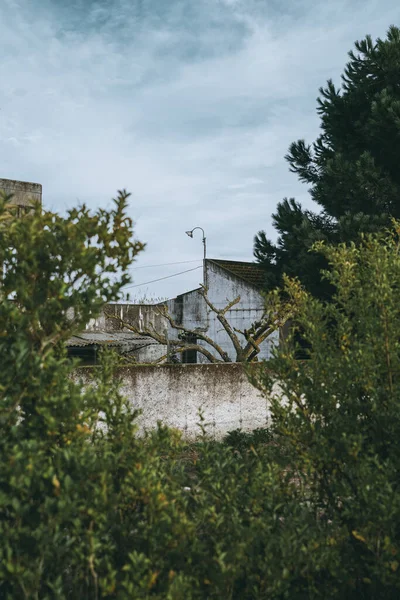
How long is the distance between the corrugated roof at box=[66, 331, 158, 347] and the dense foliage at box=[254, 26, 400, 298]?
5561 mm

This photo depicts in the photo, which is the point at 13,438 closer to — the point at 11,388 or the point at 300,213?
the point at 11,388

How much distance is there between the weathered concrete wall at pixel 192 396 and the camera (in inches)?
418

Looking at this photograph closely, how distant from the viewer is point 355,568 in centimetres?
406

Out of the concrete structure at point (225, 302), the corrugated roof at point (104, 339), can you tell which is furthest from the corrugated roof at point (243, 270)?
the corrugated roof at point (104, 339)

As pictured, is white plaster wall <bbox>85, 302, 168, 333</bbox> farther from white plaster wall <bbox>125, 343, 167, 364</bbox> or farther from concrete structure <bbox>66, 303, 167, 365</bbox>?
white plaster wall <bbox>125, 343, 167, 364</bbox>

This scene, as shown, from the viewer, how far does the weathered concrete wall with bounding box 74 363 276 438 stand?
10623 mm

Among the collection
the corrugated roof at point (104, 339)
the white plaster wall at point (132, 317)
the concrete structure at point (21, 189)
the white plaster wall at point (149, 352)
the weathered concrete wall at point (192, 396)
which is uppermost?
the concrete structure at point (21, 189)

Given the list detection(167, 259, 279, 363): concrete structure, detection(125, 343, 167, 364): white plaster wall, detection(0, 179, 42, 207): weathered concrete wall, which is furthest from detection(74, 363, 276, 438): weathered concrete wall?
detection(125, 343, 167, 364): white plaster wall

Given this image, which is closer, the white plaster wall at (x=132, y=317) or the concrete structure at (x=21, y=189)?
the concrete structure at (x=21, y=189)

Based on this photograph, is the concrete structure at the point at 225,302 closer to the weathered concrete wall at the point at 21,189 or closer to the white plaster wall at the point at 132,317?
the white plaster wall at the point at 132,317

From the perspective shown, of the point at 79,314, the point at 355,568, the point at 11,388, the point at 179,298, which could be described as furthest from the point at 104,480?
the point at 179,298

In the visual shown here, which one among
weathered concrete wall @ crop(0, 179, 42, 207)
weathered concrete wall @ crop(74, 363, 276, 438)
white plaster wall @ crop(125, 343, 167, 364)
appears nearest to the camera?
weathered concrete wall @ crop(74, 363, 276, 438)

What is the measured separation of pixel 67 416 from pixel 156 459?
67 centimetres

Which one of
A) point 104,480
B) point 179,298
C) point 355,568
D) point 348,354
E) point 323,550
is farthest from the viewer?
point 179,298
